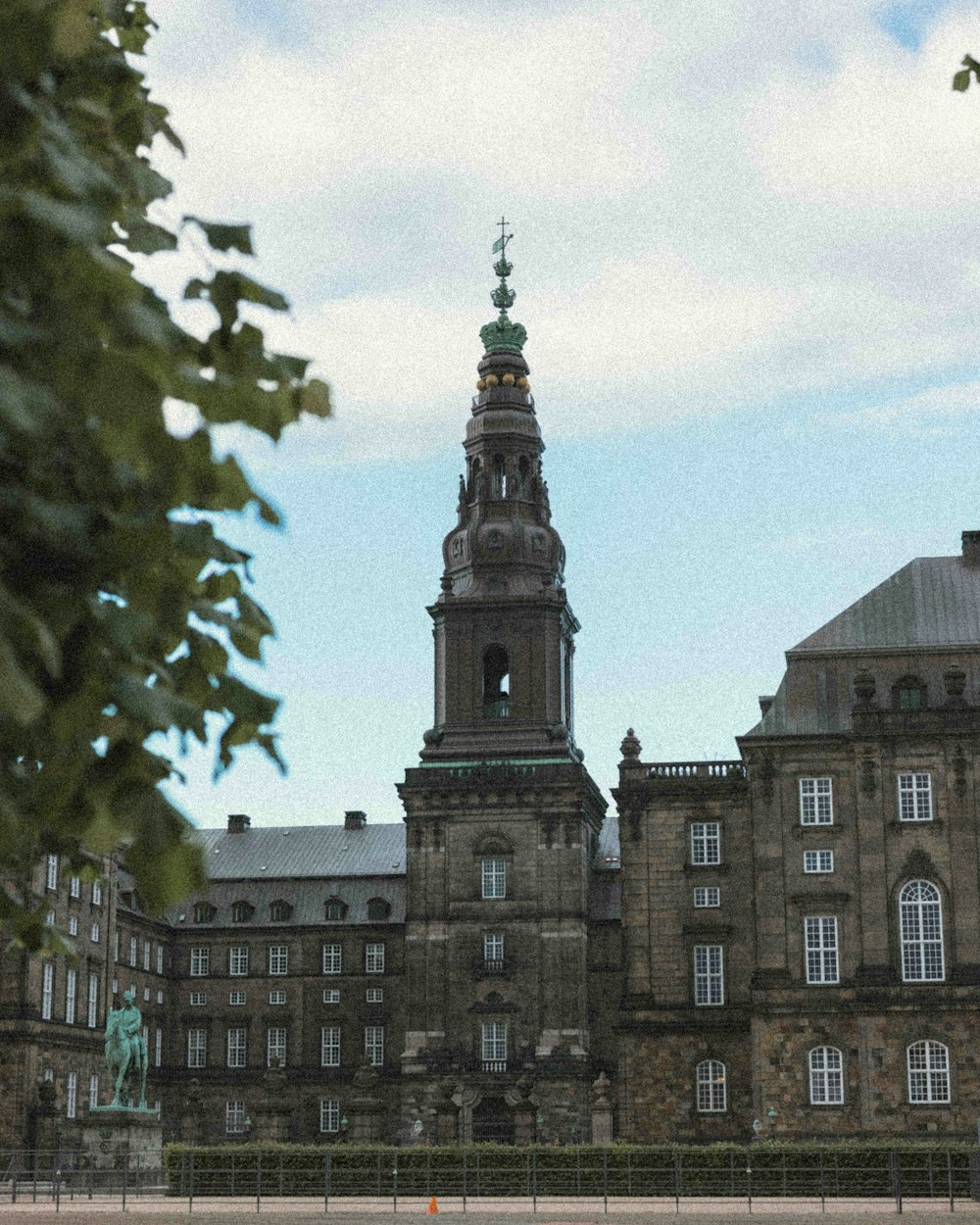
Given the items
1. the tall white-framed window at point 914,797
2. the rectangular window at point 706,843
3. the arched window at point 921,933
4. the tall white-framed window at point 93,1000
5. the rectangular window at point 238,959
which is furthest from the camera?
the rectangular window at point 238,959

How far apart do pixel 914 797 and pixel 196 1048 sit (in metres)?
50.4

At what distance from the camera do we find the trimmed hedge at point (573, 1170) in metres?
52.2

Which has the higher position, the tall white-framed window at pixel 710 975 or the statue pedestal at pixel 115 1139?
the tall white-framed window at pixel 710 975

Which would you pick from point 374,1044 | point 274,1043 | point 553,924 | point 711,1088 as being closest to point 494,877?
point 553,924

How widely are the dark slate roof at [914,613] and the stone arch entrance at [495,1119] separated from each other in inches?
1001

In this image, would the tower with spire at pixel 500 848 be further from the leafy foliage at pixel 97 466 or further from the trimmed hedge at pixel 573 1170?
the leafy foliage at pixel 97 466

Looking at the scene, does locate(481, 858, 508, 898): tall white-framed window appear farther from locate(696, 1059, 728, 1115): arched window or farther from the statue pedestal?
the statue pedestal

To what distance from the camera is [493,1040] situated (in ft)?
289

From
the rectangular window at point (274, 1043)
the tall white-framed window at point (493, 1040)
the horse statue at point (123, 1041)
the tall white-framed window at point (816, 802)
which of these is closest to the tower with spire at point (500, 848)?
the tall white-framed window at point (493, 1040)

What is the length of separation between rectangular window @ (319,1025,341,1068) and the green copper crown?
3663 cm

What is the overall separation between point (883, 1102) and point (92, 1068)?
124 feet

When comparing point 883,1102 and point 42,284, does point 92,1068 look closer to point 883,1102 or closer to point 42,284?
point 883,1102

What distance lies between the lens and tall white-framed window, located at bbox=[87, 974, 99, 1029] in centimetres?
9044

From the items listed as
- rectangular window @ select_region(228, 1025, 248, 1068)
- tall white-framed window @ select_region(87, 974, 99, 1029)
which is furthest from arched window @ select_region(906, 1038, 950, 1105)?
rectangular window @ select_region(228, 1025, 248, 1068)
